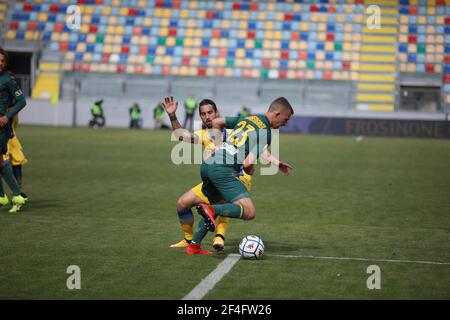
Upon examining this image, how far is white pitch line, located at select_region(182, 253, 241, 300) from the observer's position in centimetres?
625

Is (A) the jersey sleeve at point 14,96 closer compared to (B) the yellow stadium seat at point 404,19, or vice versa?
(A) the jersey sleeve at point 14,96

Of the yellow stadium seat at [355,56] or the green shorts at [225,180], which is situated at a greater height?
the yellow stadium seat at [355,56]

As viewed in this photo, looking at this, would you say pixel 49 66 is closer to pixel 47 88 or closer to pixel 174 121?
pixel 47 88

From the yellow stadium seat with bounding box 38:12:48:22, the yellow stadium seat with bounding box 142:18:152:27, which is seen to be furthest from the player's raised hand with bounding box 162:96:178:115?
the yellow stadium seat with bounding box 38:12:48:22

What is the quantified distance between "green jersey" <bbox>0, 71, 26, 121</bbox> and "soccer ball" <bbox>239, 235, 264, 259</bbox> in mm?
4428

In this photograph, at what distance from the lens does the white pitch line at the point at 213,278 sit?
20.5ft

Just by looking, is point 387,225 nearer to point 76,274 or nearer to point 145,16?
point 76,274

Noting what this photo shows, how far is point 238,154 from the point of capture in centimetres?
791

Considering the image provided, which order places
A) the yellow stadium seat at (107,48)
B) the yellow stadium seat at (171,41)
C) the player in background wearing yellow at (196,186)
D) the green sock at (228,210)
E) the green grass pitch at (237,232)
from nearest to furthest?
the green grass pitch at (237,232)
the green sock at (228,210)
the player in background wearing yellow at (196,186)
the yellow stadium seat at (171,41)
the yellow stadium seat at (107,48)

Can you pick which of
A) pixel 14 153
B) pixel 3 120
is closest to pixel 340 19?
pixel 14 153

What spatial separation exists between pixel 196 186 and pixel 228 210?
75 centimetres

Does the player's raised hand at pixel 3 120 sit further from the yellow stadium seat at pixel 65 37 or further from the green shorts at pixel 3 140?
the yellow stadium seat at pixel 65 37

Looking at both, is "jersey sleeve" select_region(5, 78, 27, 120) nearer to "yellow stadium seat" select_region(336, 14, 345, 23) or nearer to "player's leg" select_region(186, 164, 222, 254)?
"player's leg" select_region(186, 164, 222, 254)

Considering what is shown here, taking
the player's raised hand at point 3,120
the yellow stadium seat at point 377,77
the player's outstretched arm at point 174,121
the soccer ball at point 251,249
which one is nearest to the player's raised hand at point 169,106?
the player's outstretched arm at point 174,121
